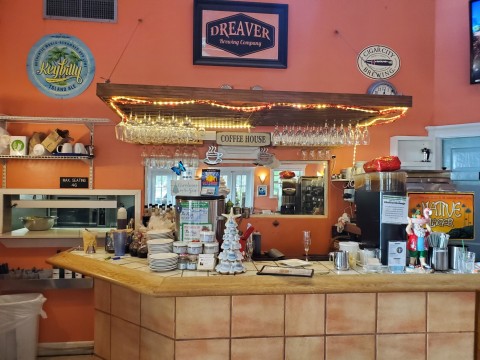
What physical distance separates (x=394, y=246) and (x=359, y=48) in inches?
103

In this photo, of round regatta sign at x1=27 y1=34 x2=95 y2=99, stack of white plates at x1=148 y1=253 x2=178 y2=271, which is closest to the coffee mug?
round regatta sign at x1=27 y1=34 x2=95 y2=99

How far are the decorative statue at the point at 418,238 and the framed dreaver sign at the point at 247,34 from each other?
232 centimetres

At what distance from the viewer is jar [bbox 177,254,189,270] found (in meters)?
2.22

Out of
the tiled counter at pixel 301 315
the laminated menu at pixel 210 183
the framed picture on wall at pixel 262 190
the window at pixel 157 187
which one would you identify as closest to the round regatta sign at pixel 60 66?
the window at pixel 157 187

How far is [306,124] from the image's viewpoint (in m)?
3.45

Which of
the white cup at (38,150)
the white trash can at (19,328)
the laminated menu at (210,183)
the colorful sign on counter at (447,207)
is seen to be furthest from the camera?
the white cup at (38,150)

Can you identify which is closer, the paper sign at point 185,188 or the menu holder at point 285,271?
the menu holder at point 285,271

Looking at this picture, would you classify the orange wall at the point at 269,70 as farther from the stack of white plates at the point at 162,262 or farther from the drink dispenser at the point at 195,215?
the stack of white plates at the point at 162,262

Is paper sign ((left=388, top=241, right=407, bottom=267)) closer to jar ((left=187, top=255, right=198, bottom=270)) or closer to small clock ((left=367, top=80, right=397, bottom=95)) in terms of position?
jar ((left=187, top=255, right=198, bottom=270))

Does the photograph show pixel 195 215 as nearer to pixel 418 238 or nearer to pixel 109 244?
pixel 109 244

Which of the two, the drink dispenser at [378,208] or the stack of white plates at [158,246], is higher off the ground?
the drink dispenser at [378,208]

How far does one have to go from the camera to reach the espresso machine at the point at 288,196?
163 inches

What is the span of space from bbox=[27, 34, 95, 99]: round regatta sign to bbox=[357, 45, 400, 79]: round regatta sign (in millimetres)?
2990

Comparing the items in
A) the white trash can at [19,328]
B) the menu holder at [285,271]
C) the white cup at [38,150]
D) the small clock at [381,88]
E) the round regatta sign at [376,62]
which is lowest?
the white trash can at [19,328]
